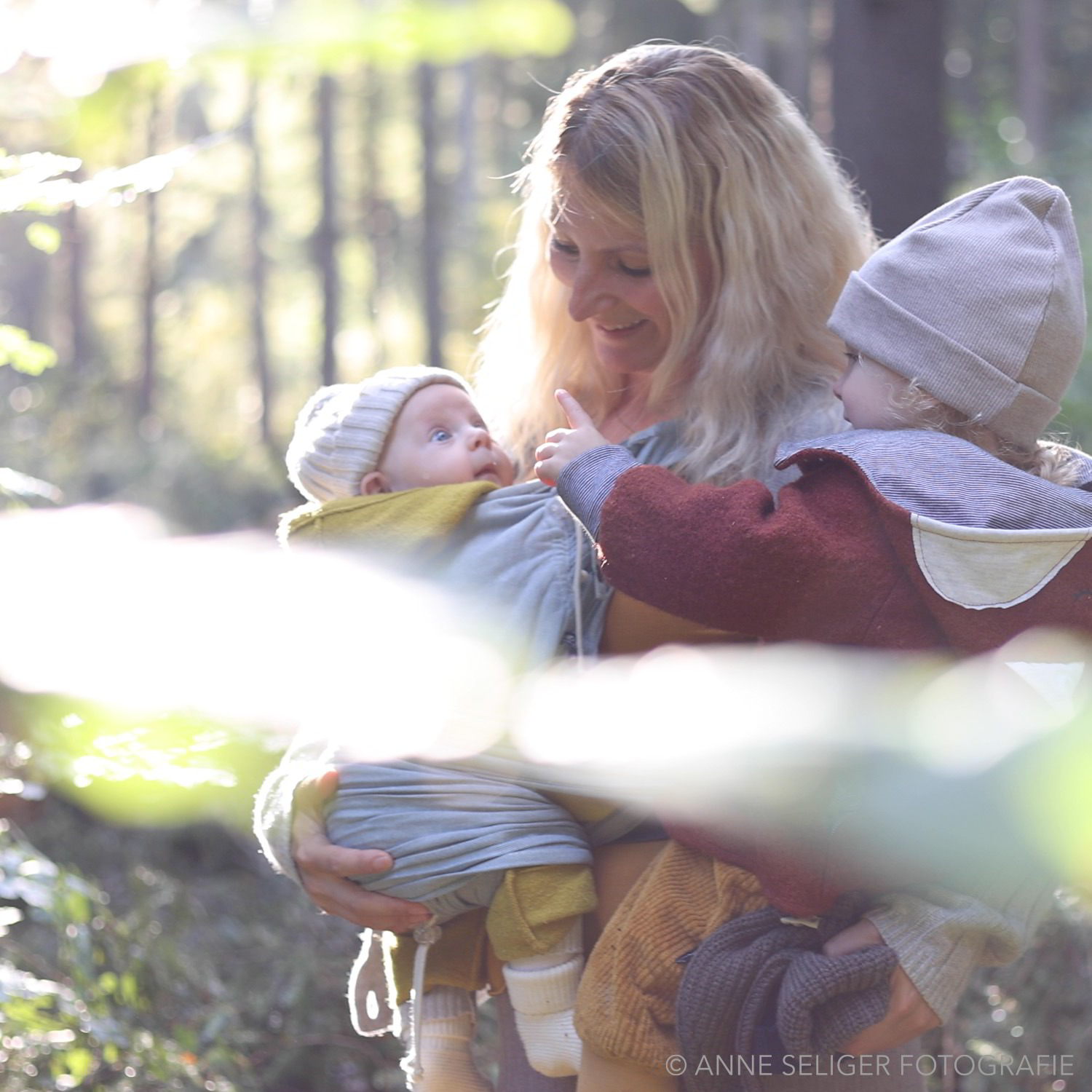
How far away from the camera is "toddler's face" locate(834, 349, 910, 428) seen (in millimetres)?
1900

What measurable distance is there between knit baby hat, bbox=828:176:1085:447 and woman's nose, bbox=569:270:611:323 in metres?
0.54

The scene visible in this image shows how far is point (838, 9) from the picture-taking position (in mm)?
5805

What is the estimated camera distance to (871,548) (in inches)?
68.9

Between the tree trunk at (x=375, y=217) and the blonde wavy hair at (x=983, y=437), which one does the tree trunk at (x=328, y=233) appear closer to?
the tree trunk at (x=375, y=217)

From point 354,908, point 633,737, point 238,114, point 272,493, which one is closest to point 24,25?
point 238,114

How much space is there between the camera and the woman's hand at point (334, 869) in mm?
2121

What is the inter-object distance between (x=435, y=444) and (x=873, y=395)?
828 millimetres

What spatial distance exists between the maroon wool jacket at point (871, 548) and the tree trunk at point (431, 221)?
16333 millimetres

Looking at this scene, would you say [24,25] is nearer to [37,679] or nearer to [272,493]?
[37,679]

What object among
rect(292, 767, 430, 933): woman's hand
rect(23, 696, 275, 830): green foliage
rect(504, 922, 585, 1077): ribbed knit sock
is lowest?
rect(504, 922, 585, 1077): ribbed knit sock

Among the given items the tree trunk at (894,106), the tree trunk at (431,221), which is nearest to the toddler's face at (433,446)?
the tree trunk at (894,106)

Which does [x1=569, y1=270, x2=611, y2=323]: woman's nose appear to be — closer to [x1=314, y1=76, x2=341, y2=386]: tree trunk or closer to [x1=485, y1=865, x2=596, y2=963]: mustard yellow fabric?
[x1=485, y1=865, x2=596, y2=963]: mustard yellow fabric

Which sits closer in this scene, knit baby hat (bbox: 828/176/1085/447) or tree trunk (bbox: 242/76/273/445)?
knit baby hat (bbox: 828/176/1085/447)

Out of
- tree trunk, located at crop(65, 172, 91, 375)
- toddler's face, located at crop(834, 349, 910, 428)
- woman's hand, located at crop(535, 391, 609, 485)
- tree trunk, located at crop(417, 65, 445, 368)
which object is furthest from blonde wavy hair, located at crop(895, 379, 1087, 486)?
tree trunk, located at crop(65, 172, 91, 375)
